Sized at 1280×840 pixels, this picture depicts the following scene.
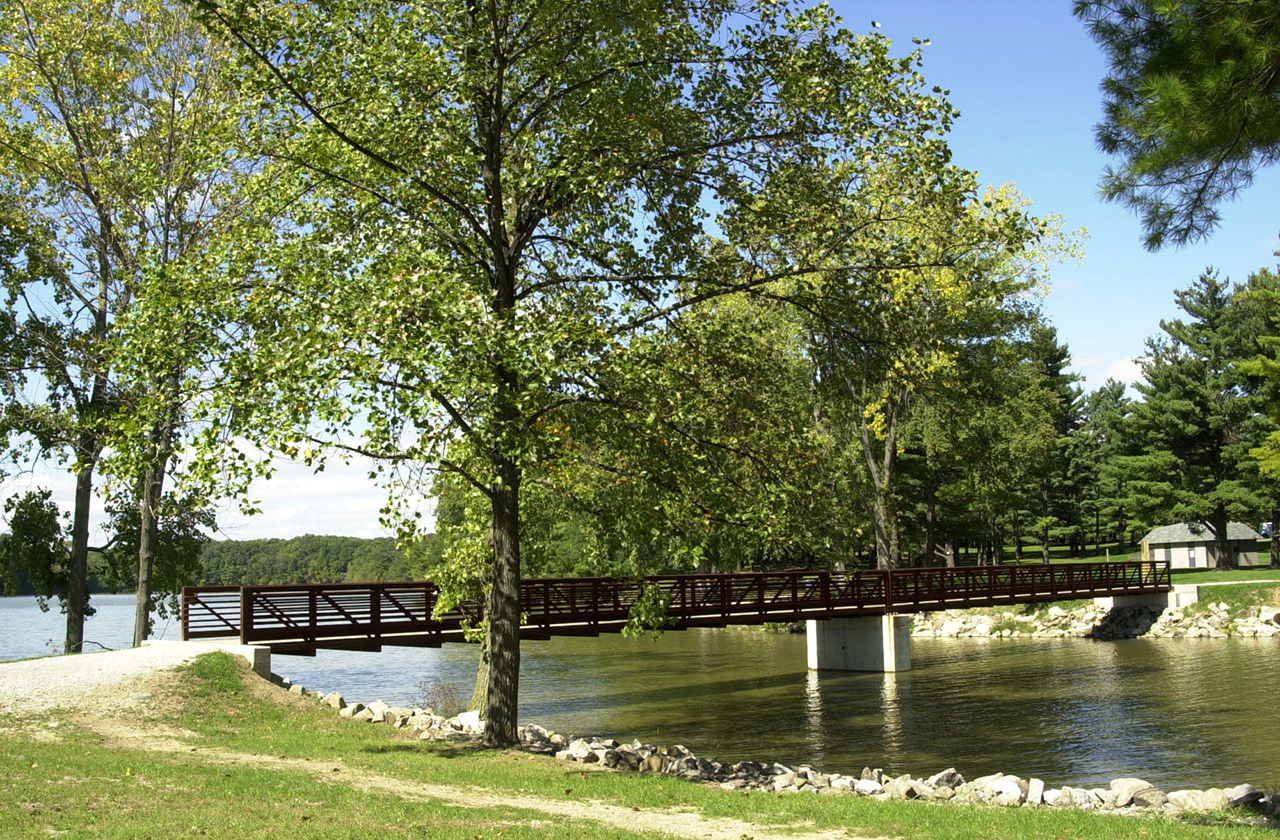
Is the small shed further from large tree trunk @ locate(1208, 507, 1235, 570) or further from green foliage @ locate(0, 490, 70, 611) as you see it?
green foliage @ locate(0, 490, 70, 611)

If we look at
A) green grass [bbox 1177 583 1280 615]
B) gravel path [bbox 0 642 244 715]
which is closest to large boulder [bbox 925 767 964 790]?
gravel path [bbox 0 642 244 715]

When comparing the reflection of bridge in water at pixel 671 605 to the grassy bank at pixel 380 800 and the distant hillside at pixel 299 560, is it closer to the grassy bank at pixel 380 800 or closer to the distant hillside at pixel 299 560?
the grassy bank at pixel 380 800

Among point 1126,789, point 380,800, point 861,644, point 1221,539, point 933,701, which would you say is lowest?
point 933,701

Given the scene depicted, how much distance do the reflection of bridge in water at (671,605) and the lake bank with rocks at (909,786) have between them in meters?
2.02

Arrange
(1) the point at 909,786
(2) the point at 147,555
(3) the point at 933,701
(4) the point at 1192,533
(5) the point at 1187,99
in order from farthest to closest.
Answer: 1. (4) the point at 1192,533
2. (3) the point at 933,701
3. (2) the point at 147,555
4. (1) the point at 909,786
5. (5) the point at 1187,99

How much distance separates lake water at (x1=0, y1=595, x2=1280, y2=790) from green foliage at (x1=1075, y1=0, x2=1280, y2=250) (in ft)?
28.2

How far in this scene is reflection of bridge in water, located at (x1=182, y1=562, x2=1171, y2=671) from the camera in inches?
866

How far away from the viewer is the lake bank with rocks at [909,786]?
12547 millimetres

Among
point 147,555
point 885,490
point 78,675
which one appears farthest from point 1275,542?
point 78,675

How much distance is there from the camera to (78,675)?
1828 centimetres

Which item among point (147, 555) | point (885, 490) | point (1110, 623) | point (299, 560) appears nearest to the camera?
point (147, 555)

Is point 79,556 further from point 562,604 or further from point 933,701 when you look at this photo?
point 933,701

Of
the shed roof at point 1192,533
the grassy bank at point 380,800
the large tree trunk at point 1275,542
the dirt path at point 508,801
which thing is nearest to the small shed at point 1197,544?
the shed roof at point 1192,533

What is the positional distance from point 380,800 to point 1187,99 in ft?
33.2
